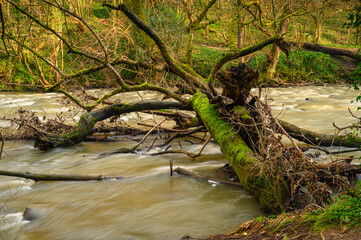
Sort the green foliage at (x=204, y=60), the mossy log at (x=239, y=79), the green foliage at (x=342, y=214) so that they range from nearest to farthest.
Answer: the green foliage at (x=342, y=214) < the mossy log at (x=239, y=79) < the green foliage at (x=204, y=60)

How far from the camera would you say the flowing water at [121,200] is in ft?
12.0

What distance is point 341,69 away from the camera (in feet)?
74.7

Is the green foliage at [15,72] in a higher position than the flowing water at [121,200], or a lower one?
higher

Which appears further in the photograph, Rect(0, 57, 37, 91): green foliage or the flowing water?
Rect(0, 57, 37, 91): green foliage

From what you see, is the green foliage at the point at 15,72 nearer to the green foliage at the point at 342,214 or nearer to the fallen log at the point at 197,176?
the fallen log at the point at 197,176

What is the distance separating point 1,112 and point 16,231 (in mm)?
9720

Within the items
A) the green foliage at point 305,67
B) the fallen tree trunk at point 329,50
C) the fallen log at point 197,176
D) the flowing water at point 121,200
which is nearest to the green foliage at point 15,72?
the green foliage at point 305,67

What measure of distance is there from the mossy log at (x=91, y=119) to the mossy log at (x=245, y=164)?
1311 millimetres

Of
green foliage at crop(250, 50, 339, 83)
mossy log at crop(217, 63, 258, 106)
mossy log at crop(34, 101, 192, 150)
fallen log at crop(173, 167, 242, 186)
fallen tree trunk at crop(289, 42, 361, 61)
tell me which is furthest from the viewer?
fallen tree trunk at crop(289, 42, 361, 61)

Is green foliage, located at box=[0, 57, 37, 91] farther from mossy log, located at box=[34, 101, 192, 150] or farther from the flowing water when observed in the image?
the flowing water

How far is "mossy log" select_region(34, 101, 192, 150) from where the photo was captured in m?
6.70

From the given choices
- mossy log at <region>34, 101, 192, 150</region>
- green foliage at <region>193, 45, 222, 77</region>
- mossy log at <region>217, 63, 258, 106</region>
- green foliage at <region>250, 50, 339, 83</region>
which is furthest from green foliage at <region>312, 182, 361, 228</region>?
green foliage at <region>250, 50, 339, 83</region>

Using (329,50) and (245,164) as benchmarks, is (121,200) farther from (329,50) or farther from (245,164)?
(329,50)

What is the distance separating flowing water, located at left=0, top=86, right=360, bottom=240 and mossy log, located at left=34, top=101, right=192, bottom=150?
0.25 metres
